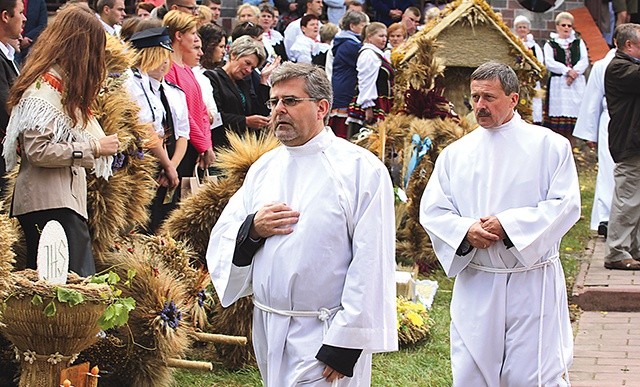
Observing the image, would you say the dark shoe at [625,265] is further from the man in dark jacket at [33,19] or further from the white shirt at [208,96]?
the man in dark jacket at [33,19]

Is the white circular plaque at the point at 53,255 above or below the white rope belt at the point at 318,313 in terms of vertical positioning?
above

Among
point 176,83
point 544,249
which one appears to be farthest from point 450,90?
point 544,249

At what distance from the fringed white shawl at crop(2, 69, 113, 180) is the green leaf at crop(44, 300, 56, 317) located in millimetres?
1047

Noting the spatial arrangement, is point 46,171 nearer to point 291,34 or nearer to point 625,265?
point 625,265

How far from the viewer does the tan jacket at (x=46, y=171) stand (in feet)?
19.4

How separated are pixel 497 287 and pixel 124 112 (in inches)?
90.9

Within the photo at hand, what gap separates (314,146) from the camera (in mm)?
4992

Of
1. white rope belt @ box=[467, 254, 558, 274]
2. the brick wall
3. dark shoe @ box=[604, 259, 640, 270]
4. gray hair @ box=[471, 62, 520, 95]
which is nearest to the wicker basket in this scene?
white rope belt @ box=[467, 254, 558, 274]

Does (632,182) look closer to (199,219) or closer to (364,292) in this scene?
(199,219)

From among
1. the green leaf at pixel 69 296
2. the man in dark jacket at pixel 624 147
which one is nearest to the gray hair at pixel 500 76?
the green leaf at pixel 69 296

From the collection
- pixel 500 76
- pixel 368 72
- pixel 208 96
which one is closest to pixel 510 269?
pixel 500 76

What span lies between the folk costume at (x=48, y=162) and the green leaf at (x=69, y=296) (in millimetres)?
880

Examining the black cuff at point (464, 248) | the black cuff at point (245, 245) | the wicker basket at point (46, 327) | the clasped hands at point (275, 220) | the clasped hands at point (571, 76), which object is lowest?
the wicker basket at point (46, 327)

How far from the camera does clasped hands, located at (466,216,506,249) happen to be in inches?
230
